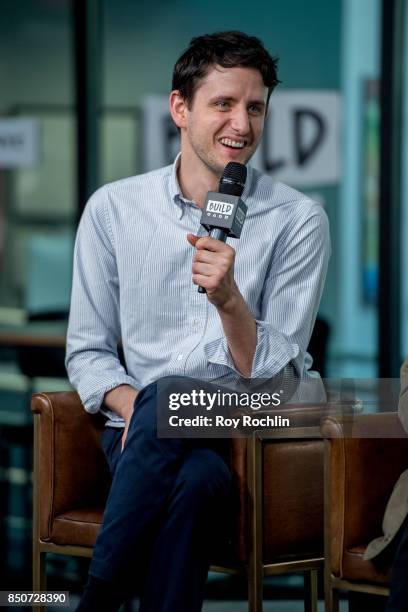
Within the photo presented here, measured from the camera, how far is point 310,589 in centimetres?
295

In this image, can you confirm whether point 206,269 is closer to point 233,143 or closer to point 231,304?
point 231,304

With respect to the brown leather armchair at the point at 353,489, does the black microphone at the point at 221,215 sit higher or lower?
higher

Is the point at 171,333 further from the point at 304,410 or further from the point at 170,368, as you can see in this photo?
the point at 304,410

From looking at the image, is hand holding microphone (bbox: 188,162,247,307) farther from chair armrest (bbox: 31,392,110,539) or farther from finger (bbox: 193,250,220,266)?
chair armrest (bbox: 31,392,110,539)

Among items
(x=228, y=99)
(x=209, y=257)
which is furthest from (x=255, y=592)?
(x=228, y=99)

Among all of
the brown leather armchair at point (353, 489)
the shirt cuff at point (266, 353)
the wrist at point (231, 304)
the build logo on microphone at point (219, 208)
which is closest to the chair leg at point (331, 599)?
the brown leather armchair at point (353, 489)

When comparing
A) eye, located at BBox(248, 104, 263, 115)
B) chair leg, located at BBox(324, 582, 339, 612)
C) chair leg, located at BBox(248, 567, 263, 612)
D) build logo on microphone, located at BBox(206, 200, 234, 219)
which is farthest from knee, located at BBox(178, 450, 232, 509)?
eye, located at BBox(248, 104, 263, 115)

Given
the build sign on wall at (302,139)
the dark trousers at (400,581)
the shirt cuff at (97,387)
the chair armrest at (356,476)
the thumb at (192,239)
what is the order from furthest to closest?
the build sign on wall at (302,139) < the shirt cuff at (97,387) < the chair armrest at (356,476) < the thumb at (192,239) < the dark trousers at (400,581)

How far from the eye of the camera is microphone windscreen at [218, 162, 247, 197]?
253 cm

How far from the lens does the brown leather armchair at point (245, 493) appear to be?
105 inches

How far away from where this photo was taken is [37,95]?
5520 millimetres

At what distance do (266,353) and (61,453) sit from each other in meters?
0.60

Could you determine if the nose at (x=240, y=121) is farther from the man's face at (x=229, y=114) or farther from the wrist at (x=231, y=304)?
the wrist at (x=231, y=304)


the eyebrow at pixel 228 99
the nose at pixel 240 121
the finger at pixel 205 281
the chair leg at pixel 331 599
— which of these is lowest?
the chair leg at pixel 331 599
